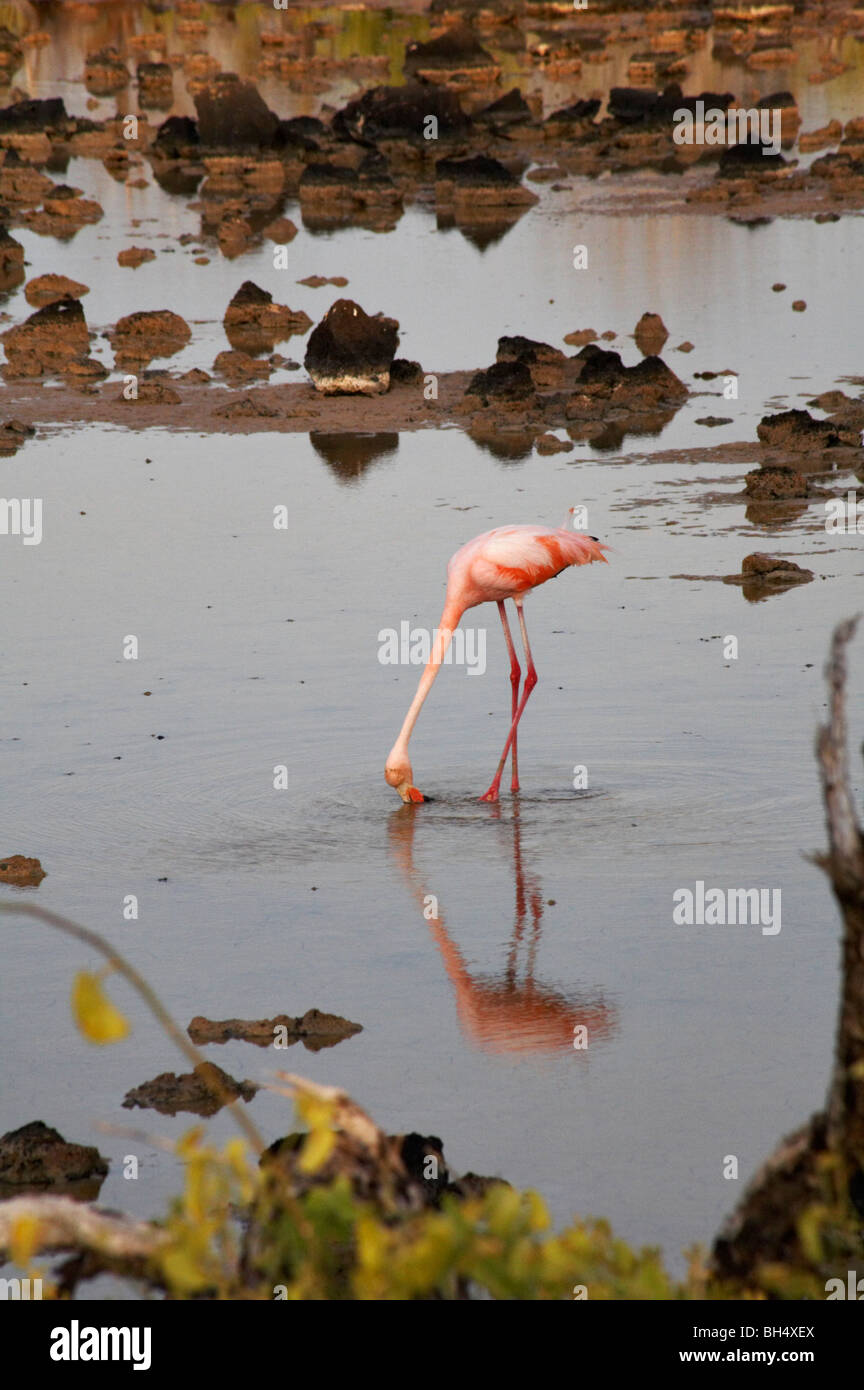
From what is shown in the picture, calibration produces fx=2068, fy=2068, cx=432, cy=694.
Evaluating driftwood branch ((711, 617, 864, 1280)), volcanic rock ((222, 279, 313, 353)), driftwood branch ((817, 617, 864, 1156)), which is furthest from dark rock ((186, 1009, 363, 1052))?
volcanic rock ((222, 279, 313, 353))

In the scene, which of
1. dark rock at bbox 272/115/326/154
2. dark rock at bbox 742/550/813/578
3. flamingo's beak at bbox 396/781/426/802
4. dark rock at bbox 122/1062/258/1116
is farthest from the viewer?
dark rock at bbox 272/115/326/154

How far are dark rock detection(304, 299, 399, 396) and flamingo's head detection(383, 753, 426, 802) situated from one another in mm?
10115

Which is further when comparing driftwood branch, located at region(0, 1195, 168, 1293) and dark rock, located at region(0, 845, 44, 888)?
dark rock, located at region(0, 845, 44, 888)

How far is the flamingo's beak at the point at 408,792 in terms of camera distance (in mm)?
9953

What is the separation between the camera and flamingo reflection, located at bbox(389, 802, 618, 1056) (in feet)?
24.9

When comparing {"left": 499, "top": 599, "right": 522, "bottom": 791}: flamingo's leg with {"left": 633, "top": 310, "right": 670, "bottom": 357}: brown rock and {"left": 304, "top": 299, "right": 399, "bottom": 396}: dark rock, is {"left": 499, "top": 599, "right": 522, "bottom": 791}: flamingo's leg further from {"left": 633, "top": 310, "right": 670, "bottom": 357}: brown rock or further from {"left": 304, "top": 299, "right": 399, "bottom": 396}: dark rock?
{"left": 633, "top": 310, "right": 670, "bottom": 357}: brown rock

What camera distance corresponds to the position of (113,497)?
16859 millimetres

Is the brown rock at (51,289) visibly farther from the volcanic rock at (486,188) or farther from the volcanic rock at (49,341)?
the volcanic rock at (486,188)

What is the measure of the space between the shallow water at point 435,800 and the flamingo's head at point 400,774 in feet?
0.56

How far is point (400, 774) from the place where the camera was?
9.87 m

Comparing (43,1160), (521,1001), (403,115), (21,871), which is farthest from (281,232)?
(43,1160)

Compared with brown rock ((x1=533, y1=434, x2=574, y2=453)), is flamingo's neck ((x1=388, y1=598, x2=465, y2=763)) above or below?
below

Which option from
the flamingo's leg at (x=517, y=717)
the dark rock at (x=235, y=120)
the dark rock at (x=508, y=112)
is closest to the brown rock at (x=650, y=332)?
the flamingo's leg at (x=517, y=717)

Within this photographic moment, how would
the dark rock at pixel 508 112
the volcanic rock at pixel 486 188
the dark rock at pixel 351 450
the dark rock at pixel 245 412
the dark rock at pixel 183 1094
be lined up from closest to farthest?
the dark rock at pixel 183 1094, the dark rock at pixel 351 450, the dark rock at pixel 245 412, the volcanic rock at pixel 486 188, the dark rock at pixel 508 112
